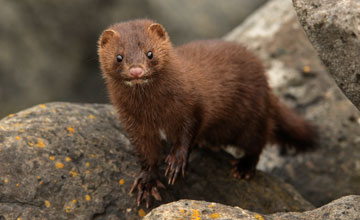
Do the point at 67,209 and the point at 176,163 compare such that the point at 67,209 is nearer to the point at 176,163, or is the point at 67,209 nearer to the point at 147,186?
the point at 147,186

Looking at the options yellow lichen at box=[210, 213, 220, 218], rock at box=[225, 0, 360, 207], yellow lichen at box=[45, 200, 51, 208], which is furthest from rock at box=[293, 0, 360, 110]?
rock at box=[225, 0, 360, 207]

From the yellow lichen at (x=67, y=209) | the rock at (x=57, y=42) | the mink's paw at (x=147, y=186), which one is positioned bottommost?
the yellow lichen at (x=67, y=209)

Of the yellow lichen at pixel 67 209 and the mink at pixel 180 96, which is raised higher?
the mink at pixel 180 96

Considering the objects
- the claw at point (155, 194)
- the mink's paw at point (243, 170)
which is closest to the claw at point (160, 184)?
the claw at point (155, 194)

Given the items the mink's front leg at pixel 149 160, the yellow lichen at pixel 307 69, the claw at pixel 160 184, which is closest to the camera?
the mink's front leg at pixel 149 160

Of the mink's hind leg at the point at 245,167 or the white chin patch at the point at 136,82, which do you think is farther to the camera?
the mink's hind leg at the point at 245,167

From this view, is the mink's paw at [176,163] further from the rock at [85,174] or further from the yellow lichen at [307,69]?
the yellow lichen at [307,69]

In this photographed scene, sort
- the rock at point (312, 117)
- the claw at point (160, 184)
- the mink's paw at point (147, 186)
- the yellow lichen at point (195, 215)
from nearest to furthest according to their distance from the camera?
the yellow lichen at point (195, 215), the mink's paw at point (147, 186), the claw at point (160, 184), the rock at point (312, 117)
